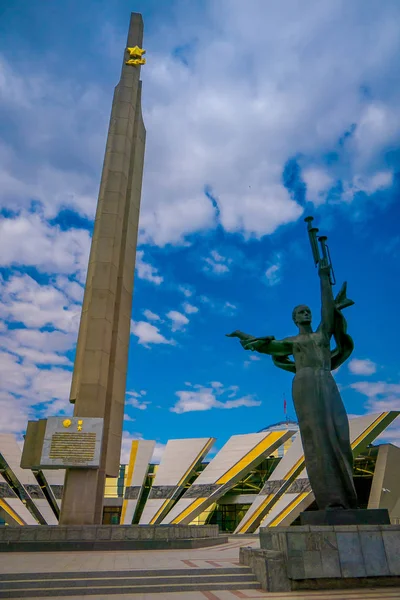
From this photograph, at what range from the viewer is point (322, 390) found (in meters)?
6.14

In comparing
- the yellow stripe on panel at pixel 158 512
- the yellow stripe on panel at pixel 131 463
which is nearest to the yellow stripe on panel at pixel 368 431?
the yellow stripe on panel at pixel 158 512

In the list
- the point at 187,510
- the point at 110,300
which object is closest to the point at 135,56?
the point at 110,300

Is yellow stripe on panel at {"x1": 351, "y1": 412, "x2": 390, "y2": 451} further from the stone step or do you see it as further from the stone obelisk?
the stone step

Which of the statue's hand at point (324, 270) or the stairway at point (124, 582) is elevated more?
the statue's hand at point (324, 270)

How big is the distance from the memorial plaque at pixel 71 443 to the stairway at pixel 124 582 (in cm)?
611

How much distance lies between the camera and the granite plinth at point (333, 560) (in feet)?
16.4

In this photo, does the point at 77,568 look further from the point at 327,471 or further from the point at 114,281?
the point at 114,281

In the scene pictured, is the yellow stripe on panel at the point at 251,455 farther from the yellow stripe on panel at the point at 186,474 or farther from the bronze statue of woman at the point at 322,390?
the bronze statue of woman at the point at 322,390

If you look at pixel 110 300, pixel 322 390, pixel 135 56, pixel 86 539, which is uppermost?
pixel 135 56

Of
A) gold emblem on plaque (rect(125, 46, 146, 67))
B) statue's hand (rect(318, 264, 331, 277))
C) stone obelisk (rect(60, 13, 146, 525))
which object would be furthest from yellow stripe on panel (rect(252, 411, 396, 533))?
gold emblem on plaque (rect(125, 46, 146, 67))

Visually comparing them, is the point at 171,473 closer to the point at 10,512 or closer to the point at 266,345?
the point at 10,512

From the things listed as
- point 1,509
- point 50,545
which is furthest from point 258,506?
point 50,545

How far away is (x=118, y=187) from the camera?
50.6 feet

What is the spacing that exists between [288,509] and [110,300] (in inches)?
496
